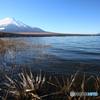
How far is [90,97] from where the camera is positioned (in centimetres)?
245

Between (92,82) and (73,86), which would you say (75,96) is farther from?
(92,82)

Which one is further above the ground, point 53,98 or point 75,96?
point 75,96

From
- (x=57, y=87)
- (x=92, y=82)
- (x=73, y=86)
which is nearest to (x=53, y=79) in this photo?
(x=57, y=87)

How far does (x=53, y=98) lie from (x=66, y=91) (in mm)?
426

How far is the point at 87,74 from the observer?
3.97 m

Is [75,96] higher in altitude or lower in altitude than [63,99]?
higher

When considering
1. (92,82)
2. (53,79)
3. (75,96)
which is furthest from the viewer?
(53,79)

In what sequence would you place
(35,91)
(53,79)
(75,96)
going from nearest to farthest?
(75,96) < (35,91) < (53,79)

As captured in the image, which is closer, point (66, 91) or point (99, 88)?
point (66, 91)

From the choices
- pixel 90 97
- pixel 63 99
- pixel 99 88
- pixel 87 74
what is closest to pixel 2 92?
pixel 63 99

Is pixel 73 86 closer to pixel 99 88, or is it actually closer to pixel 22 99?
pixel 99 88

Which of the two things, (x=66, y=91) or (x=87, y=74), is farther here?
(x=87, y=74)

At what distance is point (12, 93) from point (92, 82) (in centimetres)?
272

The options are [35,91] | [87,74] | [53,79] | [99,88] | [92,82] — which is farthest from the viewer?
[87,74]
